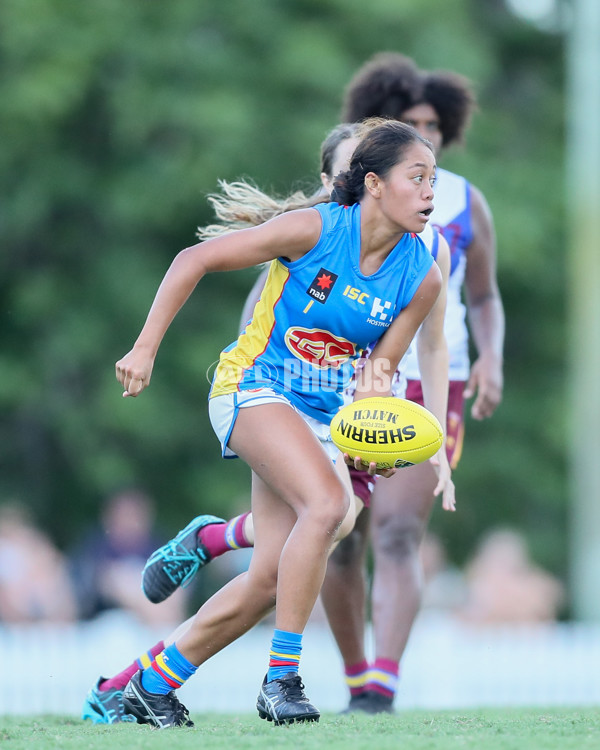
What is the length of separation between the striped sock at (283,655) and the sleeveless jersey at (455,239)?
1.92 m

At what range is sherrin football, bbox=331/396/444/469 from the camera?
435 cm

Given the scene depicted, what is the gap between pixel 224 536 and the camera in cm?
536

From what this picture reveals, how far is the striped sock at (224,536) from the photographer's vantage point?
527 centimetres

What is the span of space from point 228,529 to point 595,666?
17.9 feet

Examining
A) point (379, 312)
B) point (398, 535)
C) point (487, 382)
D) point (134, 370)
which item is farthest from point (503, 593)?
point (134, 370)

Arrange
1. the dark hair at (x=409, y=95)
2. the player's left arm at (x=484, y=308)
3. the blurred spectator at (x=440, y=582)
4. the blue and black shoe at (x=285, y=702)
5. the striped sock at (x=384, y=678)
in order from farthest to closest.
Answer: the blurred spectator at (x=440, y=582) < the dark hair at (x=409, y=95) < the player's left arm at (x=484, y=308) < the striped sock at (x=384, y=678) < the blue and black shoe at (x=285, y=702)

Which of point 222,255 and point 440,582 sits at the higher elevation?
point 222,255

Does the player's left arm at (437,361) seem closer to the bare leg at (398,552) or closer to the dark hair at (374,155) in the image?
the dark hair at (374,155)

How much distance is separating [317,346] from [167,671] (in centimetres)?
138

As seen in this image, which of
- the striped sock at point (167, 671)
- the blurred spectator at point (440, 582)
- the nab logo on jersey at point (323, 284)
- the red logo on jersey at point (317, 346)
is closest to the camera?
the nab logo on jersey at point (323, 284)

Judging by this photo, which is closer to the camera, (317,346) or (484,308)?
(317,346)

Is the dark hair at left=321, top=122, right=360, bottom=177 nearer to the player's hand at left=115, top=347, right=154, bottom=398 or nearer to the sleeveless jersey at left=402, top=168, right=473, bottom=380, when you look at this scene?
the sleeveless jersey at left=402, top=168, right=473, bottom=380

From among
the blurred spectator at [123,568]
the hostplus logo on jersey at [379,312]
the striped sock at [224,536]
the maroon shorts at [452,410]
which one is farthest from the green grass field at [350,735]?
the blurred spectator at [123,568]

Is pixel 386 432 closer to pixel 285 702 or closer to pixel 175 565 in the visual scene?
pixel 285 702
